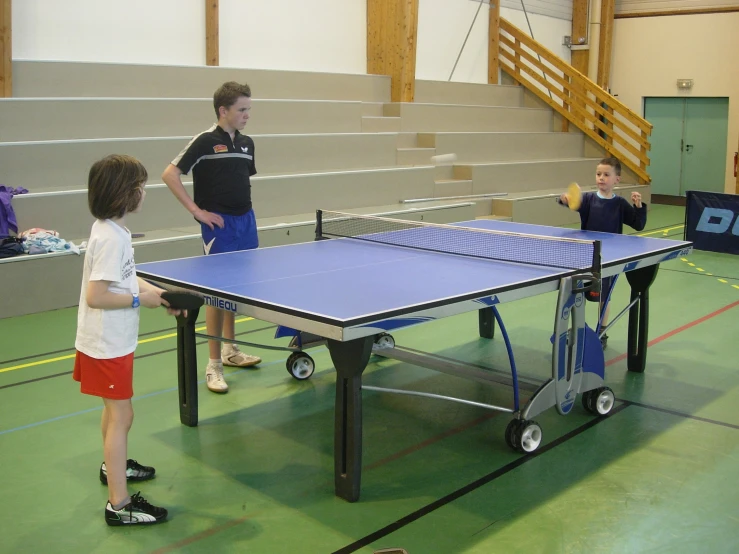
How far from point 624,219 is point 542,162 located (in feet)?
25.4

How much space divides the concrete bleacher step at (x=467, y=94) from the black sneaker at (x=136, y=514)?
1040 centimetres

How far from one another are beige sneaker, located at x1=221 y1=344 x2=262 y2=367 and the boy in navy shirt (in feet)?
7.18

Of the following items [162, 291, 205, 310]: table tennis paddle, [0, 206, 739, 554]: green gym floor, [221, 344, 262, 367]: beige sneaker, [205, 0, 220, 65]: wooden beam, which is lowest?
[0, 206, 739, 554]: green gym floor

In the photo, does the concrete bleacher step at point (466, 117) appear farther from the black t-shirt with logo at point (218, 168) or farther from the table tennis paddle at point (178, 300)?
the table tennis paddle at point (178, 300)

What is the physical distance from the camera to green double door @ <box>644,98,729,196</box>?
14.7 meters

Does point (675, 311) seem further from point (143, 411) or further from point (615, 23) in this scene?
point (615, 23)

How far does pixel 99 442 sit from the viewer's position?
4.08 metres

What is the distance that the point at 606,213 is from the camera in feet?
18.1

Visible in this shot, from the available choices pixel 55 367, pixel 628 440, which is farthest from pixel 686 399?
pixel 55 367

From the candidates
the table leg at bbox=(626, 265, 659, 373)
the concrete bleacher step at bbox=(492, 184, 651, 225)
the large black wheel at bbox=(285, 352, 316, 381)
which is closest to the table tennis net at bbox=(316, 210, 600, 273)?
the table leg at bbox=(626, 265, 659, 373)

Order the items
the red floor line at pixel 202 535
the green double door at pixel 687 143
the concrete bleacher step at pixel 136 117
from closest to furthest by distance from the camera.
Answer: the red floor line at pixel 202 535
the concrete bleacher step at pixel 136 117
the green double door at pixel 687 143

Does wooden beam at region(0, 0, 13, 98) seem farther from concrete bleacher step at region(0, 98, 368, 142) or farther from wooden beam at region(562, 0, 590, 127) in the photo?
wooden beam at region(562, 0, 590, 127)

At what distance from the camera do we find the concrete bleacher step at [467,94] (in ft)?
42.9

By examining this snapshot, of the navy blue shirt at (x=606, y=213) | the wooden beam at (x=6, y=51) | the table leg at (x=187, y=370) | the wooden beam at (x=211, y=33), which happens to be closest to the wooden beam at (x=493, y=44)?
the wooden beam at (x=211, y=33)
